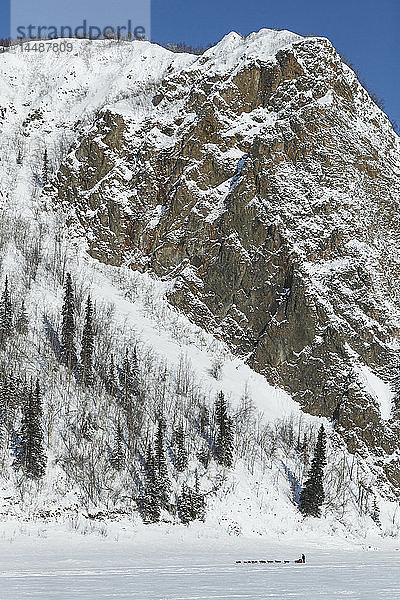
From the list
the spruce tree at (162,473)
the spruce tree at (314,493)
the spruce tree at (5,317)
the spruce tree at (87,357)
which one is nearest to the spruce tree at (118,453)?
the spruce tree at (162,473)

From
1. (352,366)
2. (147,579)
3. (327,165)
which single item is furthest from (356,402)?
(147,579)

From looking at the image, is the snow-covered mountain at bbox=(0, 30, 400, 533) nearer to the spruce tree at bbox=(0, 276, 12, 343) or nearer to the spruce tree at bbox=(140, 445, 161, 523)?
the spruce tree at bbox=(0, 276, 12, 343)

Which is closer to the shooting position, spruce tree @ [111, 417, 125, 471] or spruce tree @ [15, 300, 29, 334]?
spruce tree @ [111, 417, 125, 471]

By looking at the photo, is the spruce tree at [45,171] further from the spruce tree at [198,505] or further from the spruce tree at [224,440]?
the spruce tree at [198,505]

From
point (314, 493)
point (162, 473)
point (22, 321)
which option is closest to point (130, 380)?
point (162, 473)

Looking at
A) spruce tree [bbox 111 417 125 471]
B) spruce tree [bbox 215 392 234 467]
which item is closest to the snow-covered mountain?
spruce tree [bbox 111 417 125 471]

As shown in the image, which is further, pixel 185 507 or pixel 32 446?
pixel 185 507

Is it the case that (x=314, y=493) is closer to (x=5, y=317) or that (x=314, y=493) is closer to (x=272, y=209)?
(x=5, y=317)

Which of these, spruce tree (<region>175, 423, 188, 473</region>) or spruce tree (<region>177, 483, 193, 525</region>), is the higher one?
spruce tree (<region>175, 423, 188, 473</region>)
